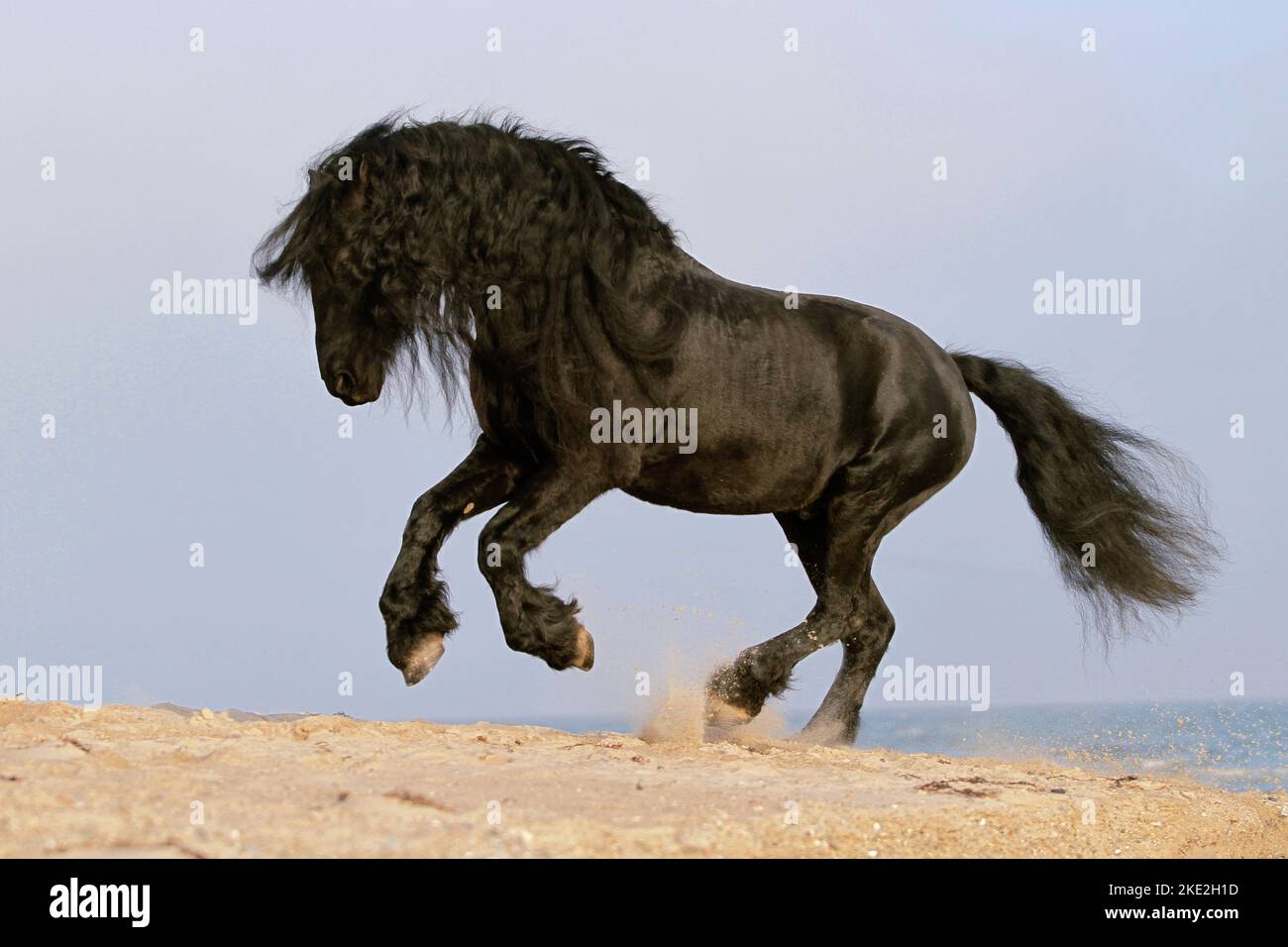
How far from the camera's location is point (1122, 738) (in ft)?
23.2

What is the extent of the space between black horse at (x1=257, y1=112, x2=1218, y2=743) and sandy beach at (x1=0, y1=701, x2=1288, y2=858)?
67cm

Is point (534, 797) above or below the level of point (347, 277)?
below

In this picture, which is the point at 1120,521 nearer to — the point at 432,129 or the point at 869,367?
the point at 869,367

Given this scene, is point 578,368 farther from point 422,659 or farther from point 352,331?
point 422,659

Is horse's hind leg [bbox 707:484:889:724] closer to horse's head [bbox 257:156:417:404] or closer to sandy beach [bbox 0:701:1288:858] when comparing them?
sandy beach [bbox 0:701:1288:858]

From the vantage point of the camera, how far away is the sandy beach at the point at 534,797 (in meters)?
3.40

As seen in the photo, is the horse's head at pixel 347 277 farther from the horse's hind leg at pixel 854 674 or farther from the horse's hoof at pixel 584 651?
the horse's hind leg at pixel 854 674

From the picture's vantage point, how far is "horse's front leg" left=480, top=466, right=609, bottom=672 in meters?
5.48

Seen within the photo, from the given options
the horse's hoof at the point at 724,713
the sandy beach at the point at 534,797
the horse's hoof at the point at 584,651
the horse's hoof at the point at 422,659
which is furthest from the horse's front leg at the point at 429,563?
the horse's hoof at the point at 724,713

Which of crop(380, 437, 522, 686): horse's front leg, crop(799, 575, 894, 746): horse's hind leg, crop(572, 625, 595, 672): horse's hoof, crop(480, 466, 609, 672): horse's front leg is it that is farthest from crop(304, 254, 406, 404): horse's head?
crop(799, 575, 894, 746): horse's hind leg

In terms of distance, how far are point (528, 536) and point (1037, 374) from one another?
3228mm

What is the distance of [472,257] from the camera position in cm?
573

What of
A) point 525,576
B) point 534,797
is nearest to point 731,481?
point 525,576

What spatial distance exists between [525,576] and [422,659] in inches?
21.6
